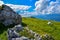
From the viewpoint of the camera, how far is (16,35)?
4203 cm

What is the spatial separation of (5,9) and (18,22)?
5028mm

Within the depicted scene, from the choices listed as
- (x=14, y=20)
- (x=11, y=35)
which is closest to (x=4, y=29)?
(x=14, y=20)

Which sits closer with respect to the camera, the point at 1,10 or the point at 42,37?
the point at 42,37

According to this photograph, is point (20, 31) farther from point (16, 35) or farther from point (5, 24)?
point (5, 24)

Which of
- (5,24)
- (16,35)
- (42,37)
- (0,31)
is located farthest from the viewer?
(5,24)

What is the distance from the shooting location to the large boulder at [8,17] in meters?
55.9

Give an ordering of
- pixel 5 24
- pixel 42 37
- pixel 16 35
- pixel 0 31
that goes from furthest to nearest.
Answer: pixel 5 24 → pixel 0 31 → pixel 42 37 → pixel 16 35

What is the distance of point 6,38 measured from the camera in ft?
151

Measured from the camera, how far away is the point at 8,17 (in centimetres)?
5684

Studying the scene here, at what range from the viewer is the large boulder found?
5588 cm

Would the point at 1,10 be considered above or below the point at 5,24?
above

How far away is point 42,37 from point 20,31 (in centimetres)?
505

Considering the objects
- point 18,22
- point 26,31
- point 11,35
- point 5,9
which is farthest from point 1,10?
point 11,35

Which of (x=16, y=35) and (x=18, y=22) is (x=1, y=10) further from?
(x=16, y=35)
